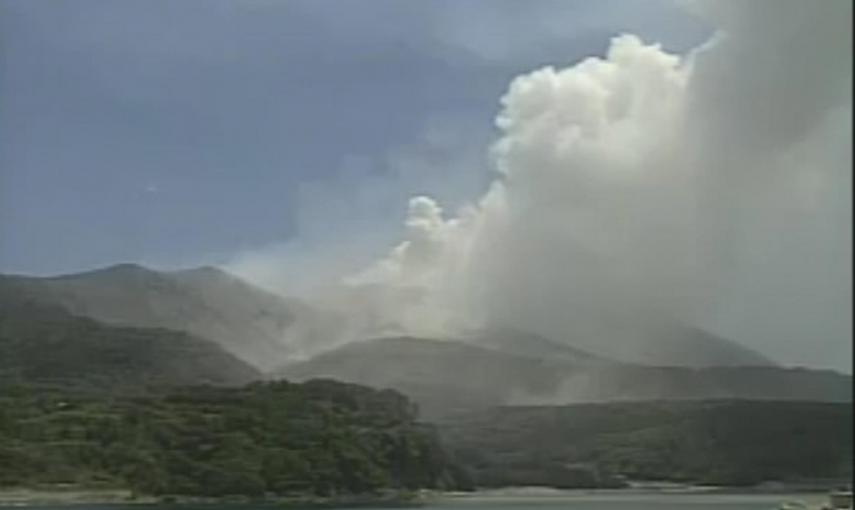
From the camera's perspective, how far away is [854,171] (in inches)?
340

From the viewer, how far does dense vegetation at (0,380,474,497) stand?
882cm

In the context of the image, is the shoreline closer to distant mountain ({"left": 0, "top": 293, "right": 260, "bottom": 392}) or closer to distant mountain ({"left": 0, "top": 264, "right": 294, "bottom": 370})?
distant mountain ({"left": 0, "top": 293, "right": 260, "bottom": 392})

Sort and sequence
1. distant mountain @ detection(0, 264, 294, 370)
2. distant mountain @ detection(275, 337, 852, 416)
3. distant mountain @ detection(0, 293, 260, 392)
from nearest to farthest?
distant mountain @ detection(0, 293, 260, 392), distant mountain @ detection(0, 264, 294, 370), distant mountain @ detection(275, 337, 852, 416)

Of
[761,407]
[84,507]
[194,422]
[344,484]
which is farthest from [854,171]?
[84,507]

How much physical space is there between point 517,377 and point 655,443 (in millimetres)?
1199

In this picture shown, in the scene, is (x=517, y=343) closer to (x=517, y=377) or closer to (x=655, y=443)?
(x=517, y=377)

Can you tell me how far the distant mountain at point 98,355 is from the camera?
29.3ft

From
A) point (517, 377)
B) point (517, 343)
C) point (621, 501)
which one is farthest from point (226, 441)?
point (621, 501)

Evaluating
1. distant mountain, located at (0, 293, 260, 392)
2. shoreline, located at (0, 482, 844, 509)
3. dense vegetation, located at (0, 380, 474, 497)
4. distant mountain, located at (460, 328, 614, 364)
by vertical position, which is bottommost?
shoreline, located at (0, 482, 844, 509)

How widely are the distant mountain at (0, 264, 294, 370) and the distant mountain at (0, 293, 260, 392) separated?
91mm

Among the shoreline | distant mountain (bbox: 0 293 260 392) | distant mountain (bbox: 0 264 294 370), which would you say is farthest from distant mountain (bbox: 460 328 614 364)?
distant mountain (bbox: 0 293 260 392)

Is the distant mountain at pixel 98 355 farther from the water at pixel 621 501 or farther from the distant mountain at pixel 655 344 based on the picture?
the distant mountain at pixel 655 344

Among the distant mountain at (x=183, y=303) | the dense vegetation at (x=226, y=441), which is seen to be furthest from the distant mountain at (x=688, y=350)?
the distant mountain at (x=183, y=303)

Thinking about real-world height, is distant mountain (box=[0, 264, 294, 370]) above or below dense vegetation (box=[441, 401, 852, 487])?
above
